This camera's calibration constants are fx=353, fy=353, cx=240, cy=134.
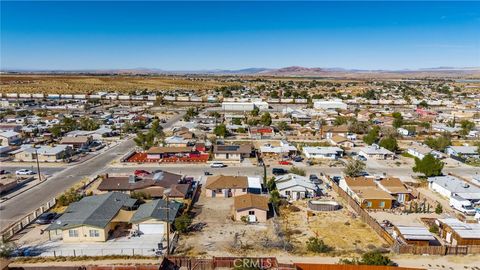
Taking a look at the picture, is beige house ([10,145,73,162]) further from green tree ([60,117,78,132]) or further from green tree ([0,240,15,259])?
green tree ([0,240,15,259])

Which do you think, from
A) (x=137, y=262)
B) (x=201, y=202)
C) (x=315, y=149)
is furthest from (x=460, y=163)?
(x=137, y=262)

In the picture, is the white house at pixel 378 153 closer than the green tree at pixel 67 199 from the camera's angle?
No

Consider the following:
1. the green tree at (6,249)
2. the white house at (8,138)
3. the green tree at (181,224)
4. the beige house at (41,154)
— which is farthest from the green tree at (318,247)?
the white house at (8,138)

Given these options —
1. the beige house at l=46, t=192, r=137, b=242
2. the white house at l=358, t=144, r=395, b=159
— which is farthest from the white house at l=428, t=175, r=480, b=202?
the beige house at l=46, t=192, r=137, b=242

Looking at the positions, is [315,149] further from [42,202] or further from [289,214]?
[42,202]

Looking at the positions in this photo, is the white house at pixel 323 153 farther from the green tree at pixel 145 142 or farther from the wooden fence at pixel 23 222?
the wooden fence at pixel 23 222

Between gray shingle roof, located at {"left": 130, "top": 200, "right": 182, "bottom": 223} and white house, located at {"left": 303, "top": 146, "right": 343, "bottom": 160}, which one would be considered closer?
gray shingle roof, located at {"left": 130, "top": 200, "right": 182, "bottom": 223}

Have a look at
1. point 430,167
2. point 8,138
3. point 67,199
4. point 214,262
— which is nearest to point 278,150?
point 430,167
